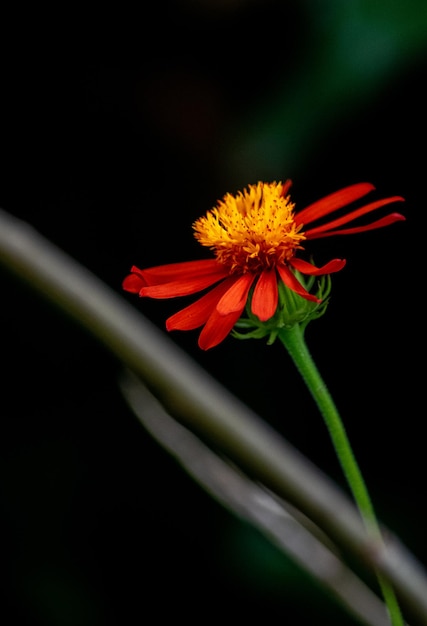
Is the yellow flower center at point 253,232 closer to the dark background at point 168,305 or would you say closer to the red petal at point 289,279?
the red petal at point 289,279

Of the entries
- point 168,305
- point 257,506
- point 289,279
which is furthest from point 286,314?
point 168,305

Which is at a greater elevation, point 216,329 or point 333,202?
point 333,202

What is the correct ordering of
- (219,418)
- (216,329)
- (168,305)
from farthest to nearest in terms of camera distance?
(168,305)
(216,329)
(219,418)

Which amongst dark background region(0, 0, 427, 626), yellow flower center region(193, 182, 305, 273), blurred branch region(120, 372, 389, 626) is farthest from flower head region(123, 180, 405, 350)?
dark background region(0, 0, 427, 626)

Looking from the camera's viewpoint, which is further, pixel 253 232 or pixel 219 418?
pixel 253 232

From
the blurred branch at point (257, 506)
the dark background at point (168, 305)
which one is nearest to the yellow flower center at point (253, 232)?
the blurred branch at point (257, 506)

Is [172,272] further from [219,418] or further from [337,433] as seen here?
[219,418]
